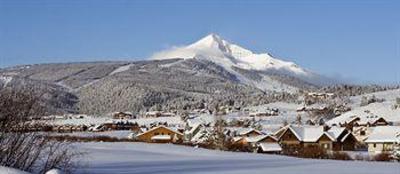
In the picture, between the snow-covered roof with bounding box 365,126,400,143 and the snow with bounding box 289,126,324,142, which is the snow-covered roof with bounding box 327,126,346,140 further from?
the snow-covered roof with bounding box 365,126,400,143

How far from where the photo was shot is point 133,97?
191750mm

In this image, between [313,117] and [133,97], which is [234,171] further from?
[133,97]

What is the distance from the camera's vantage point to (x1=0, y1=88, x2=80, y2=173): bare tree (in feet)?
29.4

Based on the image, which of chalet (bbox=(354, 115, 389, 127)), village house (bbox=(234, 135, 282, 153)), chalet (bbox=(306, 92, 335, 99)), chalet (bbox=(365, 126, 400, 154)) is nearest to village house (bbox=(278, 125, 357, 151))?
chalet (bbox=(365, 126, 400, 154))

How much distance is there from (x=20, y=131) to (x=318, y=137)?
53.2 metres

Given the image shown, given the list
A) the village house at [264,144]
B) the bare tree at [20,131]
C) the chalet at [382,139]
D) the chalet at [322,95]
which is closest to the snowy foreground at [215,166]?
the bare tree at [20,131]

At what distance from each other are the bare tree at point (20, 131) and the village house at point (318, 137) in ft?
167

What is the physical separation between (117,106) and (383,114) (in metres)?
91.6

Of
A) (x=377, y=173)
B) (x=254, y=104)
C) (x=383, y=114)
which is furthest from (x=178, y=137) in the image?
(x=254, y=104)

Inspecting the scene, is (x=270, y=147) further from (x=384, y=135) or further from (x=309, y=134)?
(x=309, y=134)

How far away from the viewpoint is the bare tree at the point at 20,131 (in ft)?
29.4

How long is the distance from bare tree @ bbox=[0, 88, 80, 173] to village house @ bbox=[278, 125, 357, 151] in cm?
5087

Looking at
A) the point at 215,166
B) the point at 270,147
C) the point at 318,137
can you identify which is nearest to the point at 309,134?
the point at 318,137

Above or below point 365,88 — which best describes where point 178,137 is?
below
